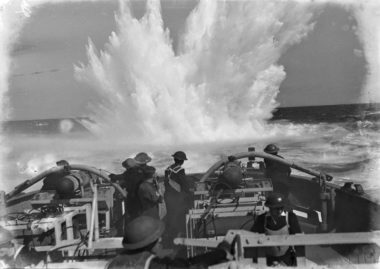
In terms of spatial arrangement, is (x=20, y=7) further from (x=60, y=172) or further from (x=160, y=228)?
(x=160, y=228)

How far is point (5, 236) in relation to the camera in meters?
3.67

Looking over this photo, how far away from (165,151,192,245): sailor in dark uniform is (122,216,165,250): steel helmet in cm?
272

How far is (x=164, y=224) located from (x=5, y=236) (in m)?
1.73

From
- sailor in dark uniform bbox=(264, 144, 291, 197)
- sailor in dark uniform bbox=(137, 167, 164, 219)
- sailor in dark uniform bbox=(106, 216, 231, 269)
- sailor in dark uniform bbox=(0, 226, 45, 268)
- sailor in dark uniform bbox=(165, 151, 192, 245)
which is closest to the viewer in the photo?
sailor in dark uniform bbox=(106, 216, 231, 269)

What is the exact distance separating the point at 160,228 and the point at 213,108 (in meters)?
26.4

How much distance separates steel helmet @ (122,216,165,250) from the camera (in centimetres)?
239

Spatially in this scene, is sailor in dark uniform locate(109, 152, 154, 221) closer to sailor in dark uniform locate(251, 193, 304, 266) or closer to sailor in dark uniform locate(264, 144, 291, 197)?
sailor in dark uniform locate(251, 193, 304, 266)

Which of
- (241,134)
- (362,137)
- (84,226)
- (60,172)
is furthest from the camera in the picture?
(362,137)

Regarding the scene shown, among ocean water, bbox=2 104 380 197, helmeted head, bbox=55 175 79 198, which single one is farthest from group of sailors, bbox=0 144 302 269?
ocean water, bbox=2 104 380 197

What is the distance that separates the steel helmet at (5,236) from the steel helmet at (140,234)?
182 centimetres

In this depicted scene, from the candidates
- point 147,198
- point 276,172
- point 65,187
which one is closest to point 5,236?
point 65,187

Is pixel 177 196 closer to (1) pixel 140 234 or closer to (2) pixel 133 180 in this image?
(2) pixel 133 180

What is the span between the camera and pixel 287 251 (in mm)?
3070

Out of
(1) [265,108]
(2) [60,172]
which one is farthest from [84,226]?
(1) [265,108]
